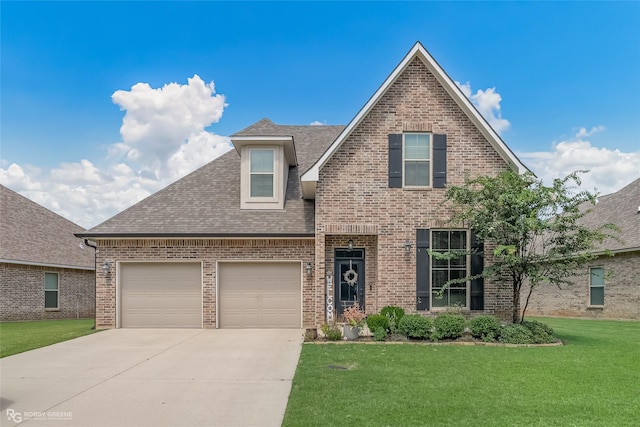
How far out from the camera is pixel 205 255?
1409cm

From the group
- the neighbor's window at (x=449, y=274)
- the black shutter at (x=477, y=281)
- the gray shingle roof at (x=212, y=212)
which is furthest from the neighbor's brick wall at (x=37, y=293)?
the black shutter at (x=477, y=281)

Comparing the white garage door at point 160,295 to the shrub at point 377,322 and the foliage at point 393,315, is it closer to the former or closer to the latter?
the shrub at point 377,322

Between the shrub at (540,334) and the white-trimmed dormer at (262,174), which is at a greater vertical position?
the white-trimmed dormer at (262,174)

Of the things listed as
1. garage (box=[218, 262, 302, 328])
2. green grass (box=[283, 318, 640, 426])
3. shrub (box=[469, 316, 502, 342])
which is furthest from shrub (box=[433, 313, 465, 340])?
garage (box=[218, 262, 302, 328])

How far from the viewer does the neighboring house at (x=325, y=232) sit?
13.0m

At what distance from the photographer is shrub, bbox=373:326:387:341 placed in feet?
36.3

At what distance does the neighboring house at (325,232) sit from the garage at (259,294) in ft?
0.10

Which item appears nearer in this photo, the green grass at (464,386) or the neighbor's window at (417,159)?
the green grass at (464,386)

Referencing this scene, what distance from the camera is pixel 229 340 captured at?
38.3 feet

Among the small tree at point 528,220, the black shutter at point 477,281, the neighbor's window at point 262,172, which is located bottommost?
the black shutter at point 477,281

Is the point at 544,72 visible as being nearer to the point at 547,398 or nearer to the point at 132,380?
the point at 547,398

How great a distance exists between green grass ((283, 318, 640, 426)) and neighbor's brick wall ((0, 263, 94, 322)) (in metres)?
14.6

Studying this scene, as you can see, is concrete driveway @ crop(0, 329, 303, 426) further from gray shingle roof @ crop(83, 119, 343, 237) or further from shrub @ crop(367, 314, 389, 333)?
gray shingle roof @ crop(83, 119, 343, 237)

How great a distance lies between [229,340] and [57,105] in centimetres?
1024
